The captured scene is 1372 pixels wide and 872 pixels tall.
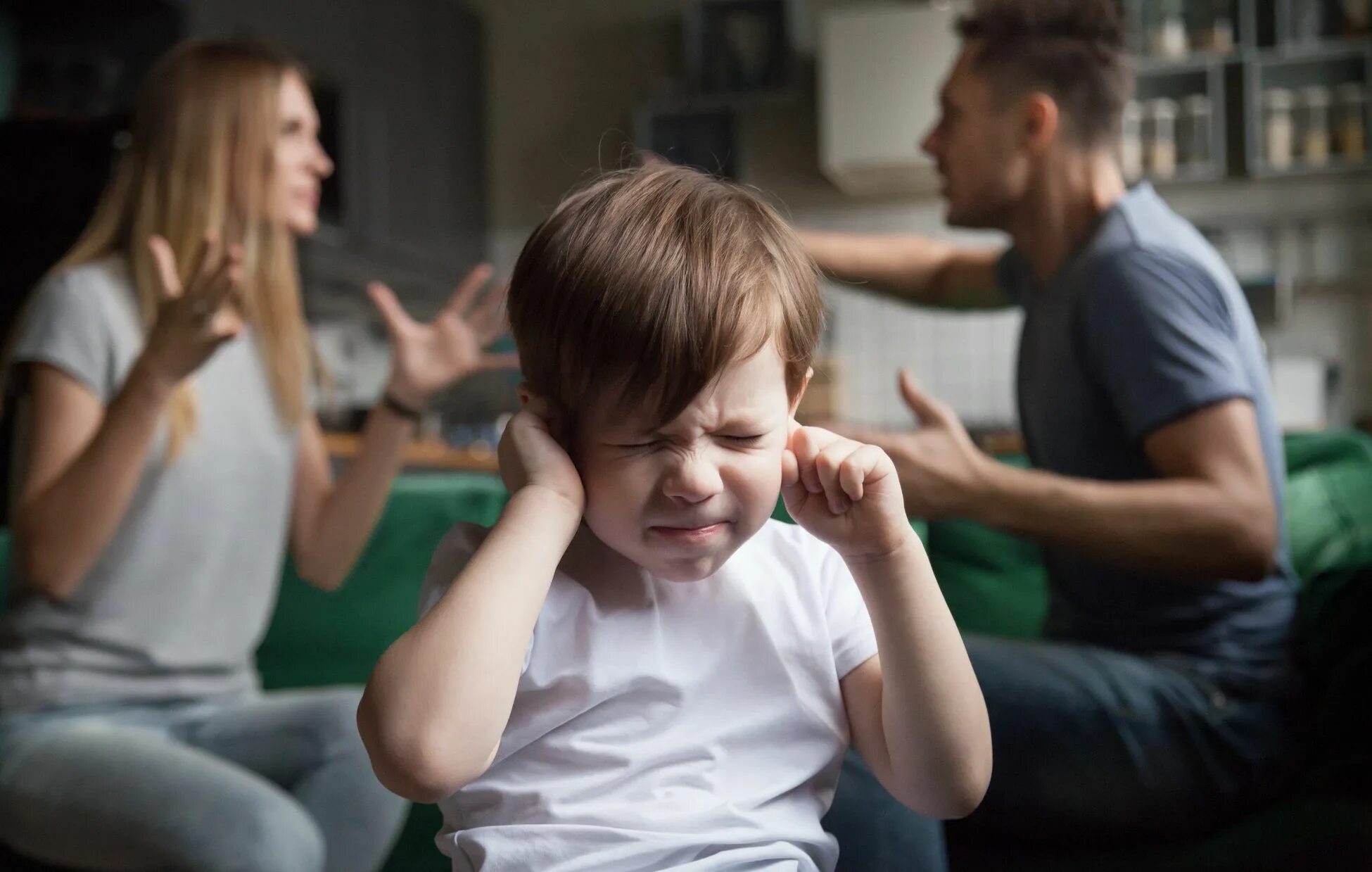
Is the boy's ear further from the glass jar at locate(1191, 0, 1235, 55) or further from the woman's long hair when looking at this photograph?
the glass jar at locate(1191, 0, 1235, 55)

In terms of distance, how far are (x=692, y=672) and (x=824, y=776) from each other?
0.33 ft

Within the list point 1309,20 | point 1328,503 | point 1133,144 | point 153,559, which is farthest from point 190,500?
point 1309,20

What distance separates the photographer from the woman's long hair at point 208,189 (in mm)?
1334

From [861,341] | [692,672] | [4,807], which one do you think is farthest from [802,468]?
[861,341]

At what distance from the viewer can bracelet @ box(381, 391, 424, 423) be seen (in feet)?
4.10

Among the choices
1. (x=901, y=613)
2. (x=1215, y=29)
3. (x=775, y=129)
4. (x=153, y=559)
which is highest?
(x=1215, y=29)

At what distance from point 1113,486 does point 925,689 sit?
49 cm

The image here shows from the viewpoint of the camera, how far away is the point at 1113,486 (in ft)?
3.43

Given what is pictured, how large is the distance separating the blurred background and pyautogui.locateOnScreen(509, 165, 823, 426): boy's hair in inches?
97.2

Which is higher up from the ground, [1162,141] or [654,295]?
[1162,141]

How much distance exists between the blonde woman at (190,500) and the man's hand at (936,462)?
0.46 metres

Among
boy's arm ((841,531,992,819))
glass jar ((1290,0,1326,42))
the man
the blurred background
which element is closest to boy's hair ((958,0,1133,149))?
the man

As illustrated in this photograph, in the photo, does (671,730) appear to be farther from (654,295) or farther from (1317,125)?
(1317,125)

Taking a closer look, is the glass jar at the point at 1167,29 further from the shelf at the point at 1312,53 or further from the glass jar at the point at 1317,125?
the glass jar at the point at 1317,125
